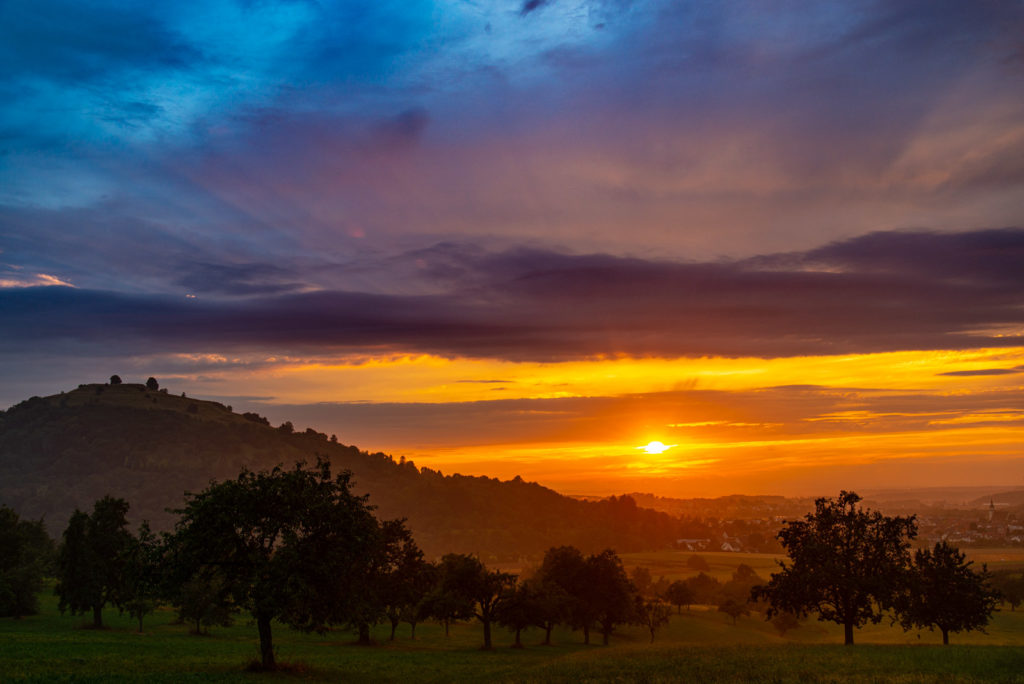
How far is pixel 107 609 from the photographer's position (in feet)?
373

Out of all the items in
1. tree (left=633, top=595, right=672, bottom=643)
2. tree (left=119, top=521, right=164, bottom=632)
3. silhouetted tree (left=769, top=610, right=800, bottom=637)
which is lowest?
silhouetted tree (left=769, top=610, right=800, bottom=637)

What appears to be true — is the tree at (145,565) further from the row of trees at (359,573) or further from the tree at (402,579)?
the tree at (402,579)

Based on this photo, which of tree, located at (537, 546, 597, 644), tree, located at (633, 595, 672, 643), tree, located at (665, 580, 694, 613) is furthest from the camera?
tree, located at (665, 580, 694, 613)

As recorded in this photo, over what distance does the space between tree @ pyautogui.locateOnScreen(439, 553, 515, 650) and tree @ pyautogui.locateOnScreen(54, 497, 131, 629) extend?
3751cm

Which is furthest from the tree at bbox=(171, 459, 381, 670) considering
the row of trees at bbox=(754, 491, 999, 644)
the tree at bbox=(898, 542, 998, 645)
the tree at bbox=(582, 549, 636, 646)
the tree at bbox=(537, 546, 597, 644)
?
the tree at bbox=(582, 549, 636, 646)

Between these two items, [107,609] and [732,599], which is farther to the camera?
[732,599]

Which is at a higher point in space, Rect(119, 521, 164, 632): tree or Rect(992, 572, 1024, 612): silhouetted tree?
Rect(119, 521, 164, 632): tree

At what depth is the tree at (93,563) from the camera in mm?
78625

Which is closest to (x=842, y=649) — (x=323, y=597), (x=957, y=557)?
(x=957, y=557)

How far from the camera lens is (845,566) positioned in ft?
215

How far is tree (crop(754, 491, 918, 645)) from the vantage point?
64000mm

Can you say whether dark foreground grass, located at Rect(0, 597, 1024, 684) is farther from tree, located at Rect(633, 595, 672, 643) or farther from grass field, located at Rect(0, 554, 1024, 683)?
tree, located at Rect(633, 595, 672, 643)

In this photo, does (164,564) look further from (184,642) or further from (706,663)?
(706,663)

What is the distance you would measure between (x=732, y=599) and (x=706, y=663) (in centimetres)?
11654
